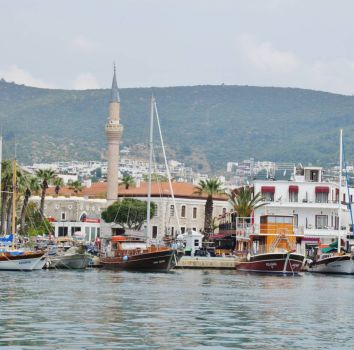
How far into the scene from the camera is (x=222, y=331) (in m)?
39.8

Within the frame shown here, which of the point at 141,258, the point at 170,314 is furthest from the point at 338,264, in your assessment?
the point at 170,314

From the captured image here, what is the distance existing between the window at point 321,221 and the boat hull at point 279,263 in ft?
92.9

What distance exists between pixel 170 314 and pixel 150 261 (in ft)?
133

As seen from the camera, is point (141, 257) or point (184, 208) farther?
point (184, 208)

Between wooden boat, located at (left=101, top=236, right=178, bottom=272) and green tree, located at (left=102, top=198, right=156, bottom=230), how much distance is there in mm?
49948

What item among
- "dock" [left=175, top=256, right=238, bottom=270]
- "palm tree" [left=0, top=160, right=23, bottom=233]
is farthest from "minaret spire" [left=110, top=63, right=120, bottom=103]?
"dock" [left=175, top=256, right=238, bottom=270]

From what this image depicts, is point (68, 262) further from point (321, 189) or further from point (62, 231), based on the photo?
point (62, 231)

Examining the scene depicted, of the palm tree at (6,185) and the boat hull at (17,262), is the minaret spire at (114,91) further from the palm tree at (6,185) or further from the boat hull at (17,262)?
the boat hull at (17,262)

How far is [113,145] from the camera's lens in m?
163

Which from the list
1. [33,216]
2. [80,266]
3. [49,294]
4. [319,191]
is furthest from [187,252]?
[49,294]

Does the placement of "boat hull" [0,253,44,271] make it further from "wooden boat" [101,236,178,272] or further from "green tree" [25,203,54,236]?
"green tree" [25,203,54,236]

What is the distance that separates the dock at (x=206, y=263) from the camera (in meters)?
97.4

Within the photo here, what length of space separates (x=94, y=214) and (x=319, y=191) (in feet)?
167

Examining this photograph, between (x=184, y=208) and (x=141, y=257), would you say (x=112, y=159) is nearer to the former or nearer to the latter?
(x=184, y=208)
